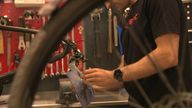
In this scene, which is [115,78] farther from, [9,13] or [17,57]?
[9,13]

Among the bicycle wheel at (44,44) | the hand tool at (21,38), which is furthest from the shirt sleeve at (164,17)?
the hand tool at (21,38)

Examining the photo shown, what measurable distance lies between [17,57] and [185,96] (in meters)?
1.48

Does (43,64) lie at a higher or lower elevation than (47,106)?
higher

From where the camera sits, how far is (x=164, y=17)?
101 cm

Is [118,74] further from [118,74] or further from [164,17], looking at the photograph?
[164,17]

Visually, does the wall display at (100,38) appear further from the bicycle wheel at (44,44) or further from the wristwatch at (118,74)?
the bicycle wheel at (44,44)

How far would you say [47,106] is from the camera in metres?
1.76

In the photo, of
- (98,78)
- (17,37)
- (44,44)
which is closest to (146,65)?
(98,78)

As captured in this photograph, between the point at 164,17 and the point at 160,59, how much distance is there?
13cm

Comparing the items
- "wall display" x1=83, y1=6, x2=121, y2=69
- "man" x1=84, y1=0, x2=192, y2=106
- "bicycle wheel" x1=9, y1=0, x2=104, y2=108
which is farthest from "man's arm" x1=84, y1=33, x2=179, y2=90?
"wall display" x1=83, y1=6, x2=121, y2=69

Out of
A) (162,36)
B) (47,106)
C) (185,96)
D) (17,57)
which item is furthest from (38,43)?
(17,57)

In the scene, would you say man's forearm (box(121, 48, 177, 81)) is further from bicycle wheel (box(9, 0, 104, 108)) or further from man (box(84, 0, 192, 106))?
bicycle wheel (box(9, 0, 104, 108))

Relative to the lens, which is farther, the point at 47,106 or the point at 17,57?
the point at 17,57

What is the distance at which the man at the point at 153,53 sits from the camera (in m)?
0.92
